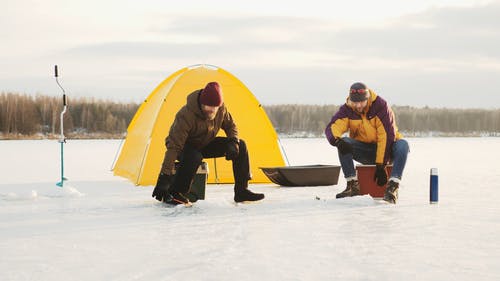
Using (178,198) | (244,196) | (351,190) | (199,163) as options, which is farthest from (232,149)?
(351,190)

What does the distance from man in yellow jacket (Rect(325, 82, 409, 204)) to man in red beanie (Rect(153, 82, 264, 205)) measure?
90cm

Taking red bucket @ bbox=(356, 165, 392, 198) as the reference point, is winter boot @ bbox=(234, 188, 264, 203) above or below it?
below

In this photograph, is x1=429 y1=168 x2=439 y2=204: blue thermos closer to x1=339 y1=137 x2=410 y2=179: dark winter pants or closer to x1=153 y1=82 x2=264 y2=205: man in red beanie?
x1=339 y1=137 x2=410 y2=179: dark winter pants

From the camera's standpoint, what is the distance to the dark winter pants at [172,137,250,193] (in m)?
5.37

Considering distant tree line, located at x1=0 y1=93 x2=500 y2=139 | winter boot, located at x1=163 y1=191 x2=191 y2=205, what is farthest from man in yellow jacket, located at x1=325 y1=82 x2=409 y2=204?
distant tree line, located at x1=0 y1=93 x2=500 y2=139

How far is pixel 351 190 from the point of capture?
19.1ft

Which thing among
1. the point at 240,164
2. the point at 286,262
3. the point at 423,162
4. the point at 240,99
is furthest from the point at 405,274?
the point at 423,162

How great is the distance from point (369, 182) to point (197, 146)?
1.62 metres

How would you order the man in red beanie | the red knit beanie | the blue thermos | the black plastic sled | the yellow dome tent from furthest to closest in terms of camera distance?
the yellow dome tent < the black plastic sled < the blue thermos < the man in red beanie < the red knit beanie

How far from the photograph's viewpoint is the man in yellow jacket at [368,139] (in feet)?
18.4

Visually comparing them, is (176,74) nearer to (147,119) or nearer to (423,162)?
(147,119)

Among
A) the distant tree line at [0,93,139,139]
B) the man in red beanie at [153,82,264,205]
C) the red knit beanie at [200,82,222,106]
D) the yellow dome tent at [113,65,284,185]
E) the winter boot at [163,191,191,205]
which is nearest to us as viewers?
the red knit beanie at [200,82,222,106]

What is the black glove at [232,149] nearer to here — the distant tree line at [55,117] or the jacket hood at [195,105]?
the jacket hood at [195,105]

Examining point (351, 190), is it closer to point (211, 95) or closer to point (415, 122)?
point (211, 95)
